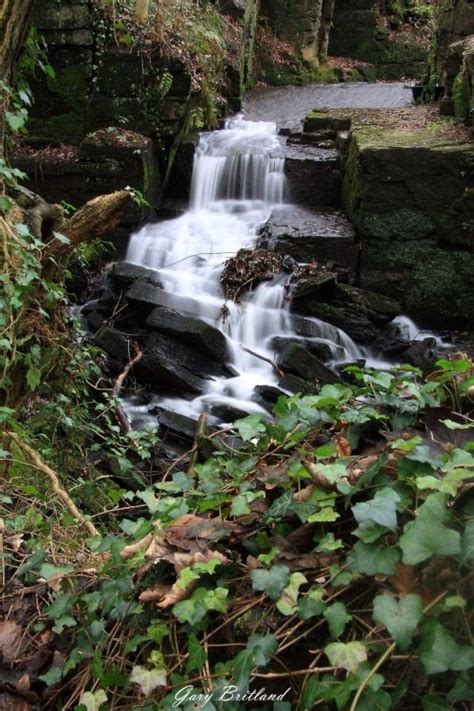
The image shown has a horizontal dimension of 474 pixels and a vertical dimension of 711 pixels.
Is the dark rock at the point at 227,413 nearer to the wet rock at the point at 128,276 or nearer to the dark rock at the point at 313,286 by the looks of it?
the dark rock at the point at 313,286

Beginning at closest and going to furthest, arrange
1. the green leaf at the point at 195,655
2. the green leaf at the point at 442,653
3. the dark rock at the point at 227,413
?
the green leaf at the point at 442,653 < the green leaf at the point at 195,655 < the dark rock at the point at 227,413

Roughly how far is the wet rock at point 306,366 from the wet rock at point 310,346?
44cm

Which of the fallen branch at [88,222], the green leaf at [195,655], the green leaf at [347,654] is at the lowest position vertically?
the green leaf at [195,655]

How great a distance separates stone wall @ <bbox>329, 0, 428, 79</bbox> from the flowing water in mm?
8712

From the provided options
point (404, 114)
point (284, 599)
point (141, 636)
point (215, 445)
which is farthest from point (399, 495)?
point (404, 114)

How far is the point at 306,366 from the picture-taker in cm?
667


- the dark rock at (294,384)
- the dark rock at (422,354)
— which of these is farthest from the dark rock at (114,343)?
the dark rock at (422,354)

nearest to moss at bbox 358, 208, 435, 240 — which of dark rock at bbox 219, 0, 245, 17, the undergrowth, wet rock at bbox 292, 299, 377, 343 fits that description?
wet rock at bbox 292, 299, 377, 343

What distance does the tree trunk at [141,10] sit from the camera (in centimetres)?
920

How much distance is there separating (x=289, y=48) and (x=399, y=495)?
17650 millimetres

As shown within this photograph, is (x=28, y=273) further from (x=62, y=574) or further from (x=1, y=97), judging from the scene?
(x=62, y=574)

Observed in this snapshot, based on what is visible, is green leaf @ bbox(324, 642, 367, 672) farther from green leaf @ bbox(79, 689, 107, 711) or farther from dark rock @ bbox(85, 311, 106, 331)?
dark rock @ bbox(85, 311, 106, 331)

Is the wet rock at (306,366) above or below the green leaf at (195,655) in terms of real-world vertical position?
below

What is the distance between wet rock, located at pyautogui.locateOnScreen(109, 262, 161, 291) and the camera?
775 cm
